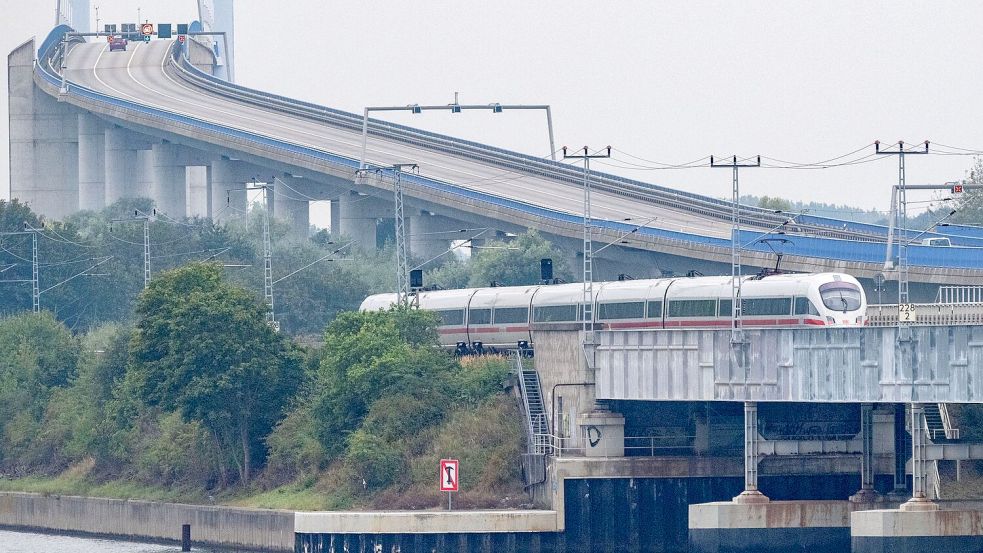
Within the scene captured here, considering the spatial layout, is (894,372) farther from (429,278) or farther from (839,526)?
(429,278)

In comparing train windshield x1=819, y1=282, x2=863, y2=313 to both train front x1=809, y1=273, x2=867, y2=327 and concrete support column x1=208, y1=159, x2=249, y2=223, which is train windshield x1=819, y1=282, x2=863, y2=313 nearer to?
train front x1=809, y1=273, x2=867, y2=327

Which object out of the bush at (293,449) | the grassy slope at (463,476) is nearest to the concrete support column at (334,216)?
the bush at (293,449)

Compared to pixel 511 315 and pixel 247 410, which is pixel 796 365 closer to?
pixel 511 315

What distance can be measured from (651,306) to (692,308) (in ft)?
9.73

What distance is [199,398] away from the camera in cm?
9275

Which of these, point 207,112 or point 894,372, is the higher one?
point 207,112

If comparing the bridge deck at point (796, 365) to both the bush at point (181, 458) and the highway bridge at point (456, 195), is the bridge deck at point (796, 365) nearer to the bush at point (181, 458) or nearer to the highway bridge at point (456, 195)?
the bush at point (181, 458)

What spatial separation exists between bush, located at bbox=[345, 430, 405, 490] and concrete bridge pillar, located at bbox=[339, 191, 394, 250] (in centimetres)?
8797

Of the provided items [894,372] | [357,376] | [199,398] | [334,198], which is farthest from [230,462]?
[334,198]

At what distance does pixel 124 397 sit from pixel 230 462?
10717 mm

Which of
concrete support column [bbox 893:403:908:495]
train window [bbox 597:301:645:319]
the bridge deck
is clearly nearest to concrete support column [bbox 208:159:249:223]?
train window [bbox 597:301:645:319]

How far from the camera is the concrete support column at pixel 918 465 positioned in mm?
68625

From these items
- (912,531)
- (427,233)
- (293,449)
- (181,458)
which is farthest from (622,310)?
(427,233)

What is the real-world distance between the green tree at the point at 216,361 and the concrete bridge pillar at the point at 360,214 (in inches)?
2896
